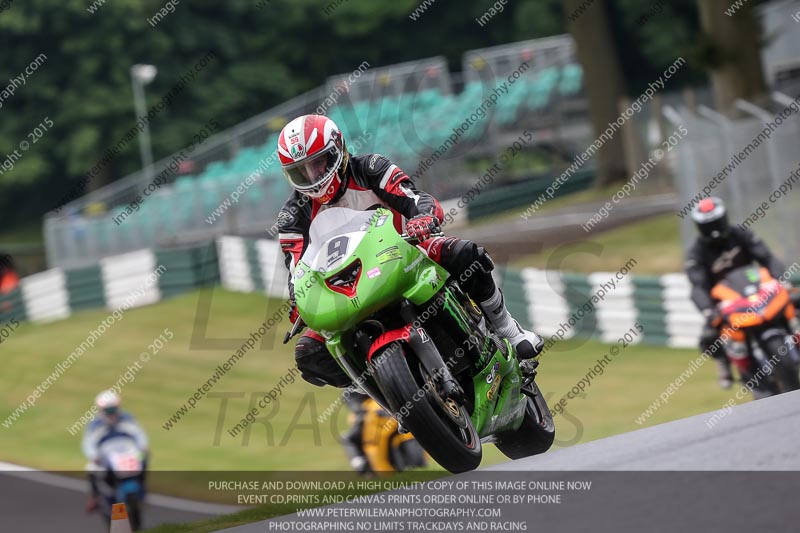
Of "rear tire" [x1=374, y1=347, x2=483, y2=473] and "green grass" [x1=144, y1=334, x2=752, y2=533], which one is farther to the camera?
"green grass" [x1=144, y1=334, x2=752, y2=533]

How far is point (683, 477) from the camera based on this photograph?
16.1ft

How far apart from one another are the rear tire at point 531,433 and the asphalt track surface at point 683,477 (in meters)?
1.23

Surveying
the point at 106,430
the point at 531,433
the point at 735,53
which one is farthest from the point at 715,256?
the point at 735,53

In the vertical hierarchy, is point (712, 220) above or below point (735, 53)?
below

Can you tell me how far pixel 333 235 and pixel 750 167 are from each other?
10.0m

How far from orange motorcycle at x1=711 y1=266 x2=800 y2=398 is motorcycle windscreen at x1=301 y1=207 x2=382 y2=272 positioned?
446 centimetres

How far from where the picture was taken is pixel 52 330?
22.4 metres

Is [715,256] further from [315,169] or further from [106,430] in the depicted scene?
[106,430]

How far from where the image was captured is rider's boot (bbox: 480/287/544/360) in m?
6.86

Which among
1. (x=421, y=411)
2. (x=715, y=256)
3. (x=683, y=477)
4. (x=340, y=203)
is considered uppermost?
(x=340, y=203)

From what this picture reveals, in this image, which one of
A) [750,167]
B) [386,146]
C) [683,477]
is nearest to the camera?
[683,477]

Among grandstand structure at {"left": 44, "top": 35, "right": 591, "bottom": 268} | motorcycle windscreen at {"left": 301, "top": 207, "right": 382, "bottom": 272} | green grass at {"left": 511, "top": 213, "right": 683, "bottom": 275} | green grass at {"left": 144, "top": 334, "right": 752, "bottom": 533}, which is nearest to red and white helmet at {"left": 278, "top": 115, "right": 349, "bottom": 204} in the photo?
motorcycle windscreen at {"left": 301, "top": 207, "right": 382, "bottom": 272}

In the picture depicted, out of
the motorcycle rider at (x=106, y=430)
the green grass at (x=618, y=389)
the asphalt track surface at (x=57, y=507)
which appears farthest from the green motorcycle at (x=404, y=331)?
the motorcycle rider at (x=106, y=430)

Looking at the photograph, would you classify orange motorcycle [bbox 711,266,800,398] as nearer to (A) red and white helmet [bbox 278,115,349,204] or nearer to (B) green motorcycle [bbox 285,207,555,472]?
(B) green motorcycle [bbox 285,207,555,472]
